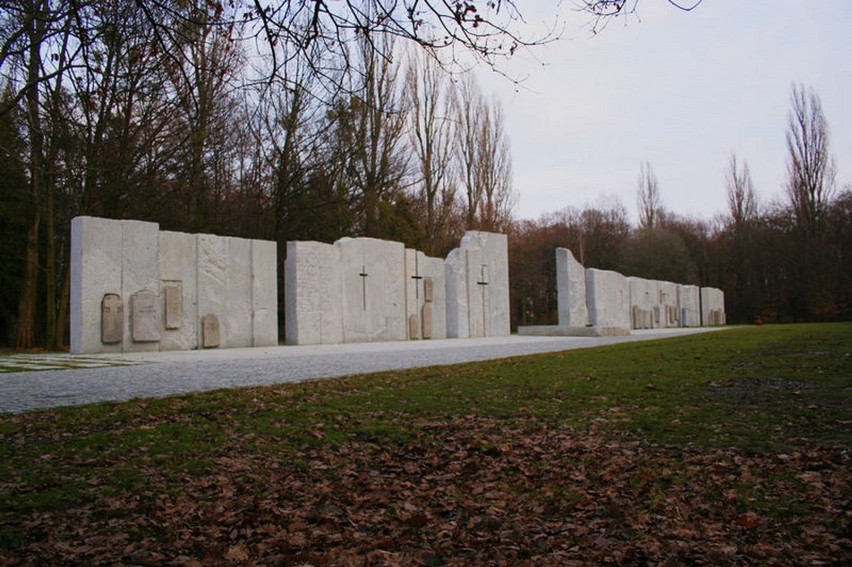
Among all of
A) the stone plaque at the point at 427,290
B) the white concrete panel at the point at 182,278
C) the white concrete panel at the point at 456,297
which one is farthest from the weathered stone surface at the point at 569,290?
the white concrete panel at the point at 182,278

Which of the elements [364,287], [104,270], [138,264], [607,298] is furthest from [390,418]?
[607,298]

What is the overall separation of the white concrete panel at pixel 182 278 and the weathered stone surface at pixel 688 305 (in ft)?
101

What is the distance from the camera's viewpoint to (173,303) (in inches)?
631

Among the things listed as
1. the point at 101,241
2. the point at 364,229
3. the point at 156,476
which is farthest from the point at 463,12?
the point at 364,229

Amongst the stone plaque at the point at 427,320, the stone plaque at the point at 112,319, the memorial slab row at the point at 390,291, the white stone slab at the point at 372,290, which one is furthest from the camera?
the stone plaque at the point at 427,320

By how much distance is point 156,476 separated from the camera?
15.2ft

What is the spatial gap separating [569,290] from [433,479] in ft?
77.1

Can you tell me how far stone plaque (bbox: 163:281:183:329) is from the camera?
1590 centimetres

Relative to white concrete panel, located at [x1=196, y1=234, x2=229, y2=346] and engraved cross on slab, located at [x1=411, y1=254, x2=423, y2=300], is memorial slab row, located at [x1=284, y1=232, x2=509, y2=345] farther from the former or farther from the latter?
white concrete panel, located at [x1=196, y1=234, x2=229, y2=346]

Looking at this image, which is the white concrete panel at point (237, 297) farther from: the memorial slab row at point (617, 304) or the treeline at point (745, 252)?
the treeline at point (745, 252)

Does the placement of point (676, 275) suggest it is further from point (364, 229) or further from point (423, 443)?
point (423, 443)

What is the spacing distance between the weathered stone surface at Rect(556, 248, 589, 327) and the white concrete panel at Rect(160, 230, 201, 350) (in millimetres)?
14712

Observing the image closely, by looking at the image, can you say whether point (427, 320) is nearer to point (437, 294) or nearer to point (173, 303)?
point (437, 294)

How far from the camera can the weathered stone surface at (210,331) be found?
54.5ft
